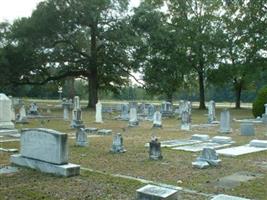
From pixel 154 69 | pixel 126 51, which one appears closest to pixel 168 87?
pixel 154 69

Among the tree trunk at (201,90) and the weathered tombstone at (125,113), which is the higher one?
the tree trunk at (201,90)

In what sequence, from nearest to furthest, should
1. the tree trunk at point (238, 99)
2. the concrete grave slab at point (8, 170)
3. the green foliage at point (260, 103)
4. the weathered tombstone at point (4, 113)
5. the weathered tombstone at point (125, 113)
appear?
the concrete grave slab at point (8, 170), the weathered tombstone at point (4, 113), the weathered tombstone at point (125, 113), the green foliage at point (260, 103), the tree trunk at point (238, 99)

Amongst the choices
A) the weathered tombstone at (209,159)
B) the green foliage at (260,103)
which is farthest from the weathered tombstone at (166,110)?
the weathered tombstone at (209,159)

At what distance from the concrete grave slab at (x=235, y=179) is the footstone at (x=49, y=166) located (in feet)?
9.88

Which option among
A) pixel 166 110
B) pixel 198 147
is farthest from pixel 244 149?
pixel 166 110

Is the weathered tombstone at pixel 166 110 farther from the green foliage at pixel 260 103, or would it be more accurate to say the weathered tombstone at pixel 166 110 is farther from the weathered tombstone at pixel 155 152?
the weathered tombstone at pixel 155 152

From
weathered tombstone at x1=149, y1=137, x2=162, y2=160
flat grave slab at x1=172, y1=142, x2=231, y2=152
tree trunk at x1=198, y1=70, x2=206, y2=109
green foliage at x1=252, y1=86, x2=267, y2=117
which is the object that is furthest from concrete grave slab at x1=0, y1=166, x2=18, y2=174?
tree trunk at x1=198, y1=70, x2=206, y2=109

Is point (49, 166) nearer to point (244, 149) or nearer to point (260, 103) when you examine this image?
point (244, 149)

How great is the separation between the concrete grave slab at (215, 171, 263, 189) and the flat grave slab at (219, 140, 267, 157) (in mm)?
2942

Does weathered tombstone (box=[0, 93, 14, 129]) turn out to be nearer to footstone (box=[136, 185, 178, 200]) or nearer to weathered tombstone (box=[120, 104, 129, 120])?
weathered tombstone (box=[120, 104, 129, 120])

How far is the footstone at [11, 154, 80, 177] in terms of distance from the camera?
959cm

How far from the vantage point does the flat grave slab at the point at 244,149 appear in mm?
13369

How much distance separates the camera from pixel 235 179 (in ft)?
31.3

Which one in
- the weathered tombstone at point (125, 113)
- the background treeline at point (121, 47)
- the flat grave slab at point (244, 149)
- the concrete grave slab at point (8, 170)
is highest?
the background treeline at point (121, 47)
